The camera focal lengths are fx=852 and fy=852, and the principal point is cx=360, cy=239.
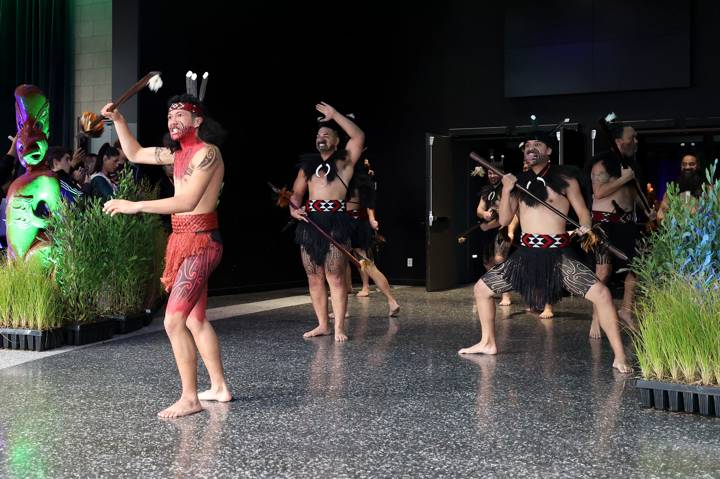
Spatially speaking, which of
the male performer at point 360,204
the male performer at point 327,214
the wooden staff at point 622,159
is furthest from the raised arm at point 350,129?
the wooden staff at point 622,159

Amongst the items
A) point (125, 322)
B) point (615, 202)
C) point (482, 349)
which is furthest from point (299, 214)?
point (615, 202)

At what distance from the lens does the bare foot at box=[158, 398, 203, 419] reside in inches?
155

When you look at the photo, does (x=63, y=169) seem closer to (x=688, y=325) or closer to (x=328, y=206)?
(x=328, y=206)

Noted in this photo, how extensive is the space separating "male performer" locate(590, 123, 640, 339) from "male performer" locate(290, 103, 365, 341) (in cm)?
204

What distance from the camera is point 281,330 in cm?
696

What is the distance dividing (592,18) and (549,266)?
19.2 feet

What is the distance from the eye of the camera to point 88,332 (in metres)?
6.08

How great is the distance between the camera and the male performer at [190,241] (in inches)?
157

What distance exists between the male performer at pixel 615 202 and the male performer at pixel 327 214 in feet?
6.69

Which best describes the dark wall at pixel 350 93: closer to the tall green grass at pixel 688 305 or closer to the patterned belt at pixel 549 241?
the patterned belt at pixel 549 241

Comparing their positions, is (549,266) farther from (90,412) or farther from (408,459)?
(90,412)

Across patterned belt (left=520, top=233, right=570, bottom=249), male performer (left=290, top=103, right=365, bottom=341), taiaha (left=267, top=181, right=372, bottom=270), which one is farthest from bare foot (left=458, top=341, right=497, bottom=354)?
taiaha (left=267, top=181, right=372, bottom=270)

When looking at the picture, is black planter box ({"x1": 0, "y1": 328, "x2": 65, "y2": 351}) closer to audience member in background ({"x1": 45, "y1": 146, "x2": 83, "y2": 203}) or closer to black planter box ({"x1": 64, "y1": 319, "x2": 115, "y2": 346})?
black planter box ({"x1": 64, "y1": 319, "x2": 115, "y2": 346})

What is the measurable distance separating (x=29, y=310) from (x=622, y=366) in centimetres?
391
